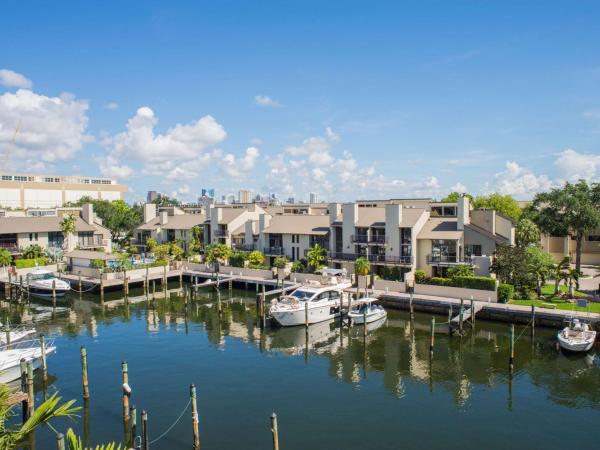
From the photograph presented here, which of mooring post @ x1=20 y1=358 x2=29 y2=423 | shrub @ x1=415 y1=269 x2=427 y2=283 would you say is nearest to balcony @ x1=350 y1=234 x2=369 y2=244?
shrub @ x1=415 y1=269 x2=427 y2=283

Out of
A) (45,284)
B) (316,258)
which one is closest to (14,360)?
(45,284)

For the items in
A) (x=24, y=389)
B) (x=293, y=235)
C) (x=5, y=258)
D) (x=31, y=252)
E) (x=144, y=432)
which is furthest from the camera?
(x=31, y=252)

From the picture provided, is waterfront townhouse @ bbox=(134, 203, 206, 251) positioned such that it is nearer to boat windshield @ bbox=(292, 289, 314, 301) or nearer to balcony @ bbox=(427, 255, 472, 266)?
boat windshield @ bbox=(292, 289, 314, 301)

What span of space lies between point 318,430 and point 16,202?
462 ft

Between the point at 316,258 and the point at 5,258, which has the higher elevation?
the point at 5,258

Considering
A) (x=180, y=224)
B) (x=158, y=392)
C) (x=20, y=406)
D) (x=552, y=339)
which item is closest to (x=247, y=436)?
(x=158, y=392)

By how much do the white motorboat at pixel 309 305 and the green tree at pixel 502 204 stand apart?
1690 inches

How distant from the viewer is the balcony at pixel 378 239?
2312 inches

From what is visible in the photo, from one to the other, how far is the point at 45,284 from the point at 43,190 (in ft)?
322

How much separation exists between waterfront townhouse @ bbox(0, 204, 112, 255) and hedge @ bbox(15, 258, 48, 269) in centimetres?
570

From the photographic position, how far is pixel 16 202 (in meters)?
138

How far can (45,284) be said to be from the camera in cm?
5853

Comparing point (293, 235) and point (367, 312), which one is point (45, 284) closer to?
point (293, 235)

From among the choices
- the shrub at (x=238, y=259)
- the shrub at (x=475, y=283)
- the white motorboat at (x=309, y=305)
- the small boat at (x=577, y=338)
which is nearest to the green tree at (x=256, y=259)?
→ the shrub at (x=238, y=259)
